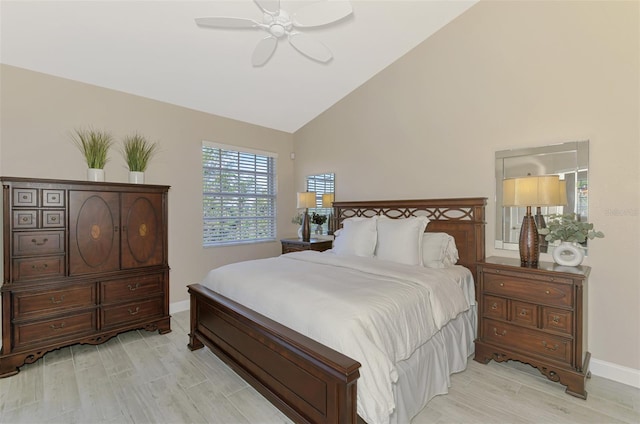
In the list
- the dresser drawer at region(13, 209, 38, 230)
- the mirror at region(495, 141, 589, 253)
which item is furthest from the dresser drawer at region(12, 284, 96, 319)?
the mirror at region(495, 141, 589, 253)

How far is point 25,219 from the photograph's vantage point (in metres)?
2.70

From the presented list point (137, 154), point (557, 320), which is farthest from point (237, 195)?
point (557, 320)

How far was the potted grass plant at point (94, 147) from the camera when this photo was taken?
3215 millimetres

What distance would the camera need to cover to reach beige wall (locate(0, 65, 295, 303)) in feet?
10.1

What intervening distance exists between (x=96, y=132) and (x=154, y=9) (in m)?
1.63

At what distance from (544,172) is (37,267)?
4.80 meters

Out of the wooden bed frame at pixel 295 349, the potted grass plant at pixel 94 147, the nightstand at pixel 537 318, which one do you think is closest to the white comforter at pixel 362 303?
the wooden bed frame at pixel 295 349

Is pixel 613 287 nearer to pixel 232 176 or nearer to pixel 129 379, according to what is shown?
pixel 129 379

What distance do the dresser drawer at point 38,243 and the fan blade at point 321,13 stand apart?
291 cm

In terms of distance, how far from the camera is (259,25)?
92.3 inches

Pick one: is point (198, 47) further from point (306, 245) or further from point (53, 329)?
point (53, 329)

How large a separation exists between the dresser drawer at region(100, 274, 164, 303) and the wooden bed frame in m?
0.74

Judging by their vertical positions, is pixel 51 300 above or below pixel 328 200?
below

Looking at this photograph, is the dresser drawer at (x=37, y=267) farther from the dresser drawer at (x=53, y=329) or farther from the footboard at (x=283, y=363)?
the footboard at (x=283, y=363)
